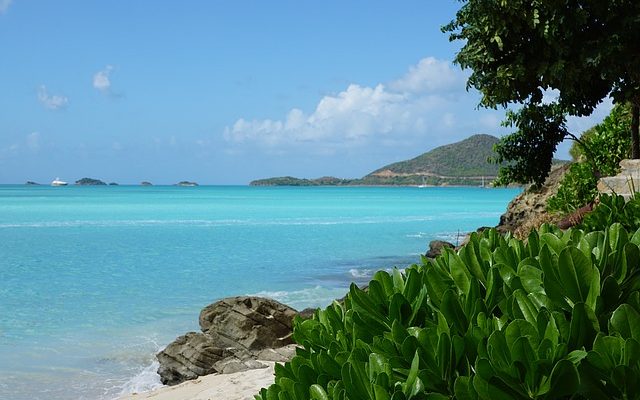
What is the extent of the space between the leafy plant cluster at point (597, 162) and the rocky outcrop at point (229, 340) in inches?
359

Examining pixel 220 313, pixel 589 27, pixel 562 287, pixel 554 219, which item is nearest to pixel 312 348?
pixel 562 287

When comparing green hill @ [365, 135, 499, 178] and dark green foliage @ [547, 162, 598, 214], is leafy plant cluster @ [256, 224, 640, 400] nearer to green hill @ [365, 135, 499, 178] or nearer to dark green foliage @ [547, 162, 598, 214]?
dark green foliage @ [547, 162, 598, 214]

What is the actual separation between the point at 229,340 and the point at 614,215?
7327mm

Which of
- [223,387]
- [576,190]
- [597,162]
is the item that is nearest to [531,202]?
[597,162]

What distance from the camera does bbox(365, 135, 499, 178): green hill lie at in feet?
536

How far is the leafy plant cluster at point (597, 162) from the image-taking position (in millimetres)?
17734

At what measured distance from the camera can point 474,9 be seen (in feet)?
48.2

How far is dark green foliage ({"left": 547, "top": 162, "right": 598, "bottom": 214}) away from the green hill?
14177 centimetres

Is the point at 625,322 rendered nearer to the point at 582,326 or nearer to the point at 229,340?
the point at 582,326

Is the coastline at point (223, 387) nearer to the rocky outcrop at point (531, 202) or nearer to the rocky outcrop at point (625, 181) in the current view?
the rocky outcrop at point (625, 181)

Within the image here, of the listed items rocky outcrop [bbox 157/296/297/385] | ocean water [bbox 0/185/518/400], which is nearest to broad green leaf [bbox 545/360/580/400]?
rocky outcrop [bbox 157/296/297/385]

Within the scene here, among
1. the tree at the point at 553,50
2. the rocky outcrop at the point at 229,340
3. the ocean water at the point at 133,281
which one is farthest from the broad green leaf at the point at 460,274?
the tree at the point at 553,50

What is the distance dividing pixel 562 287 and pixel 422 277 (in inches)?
21.4

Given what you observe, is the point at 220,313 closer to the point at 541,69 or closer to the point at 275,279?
the point at 541,69
